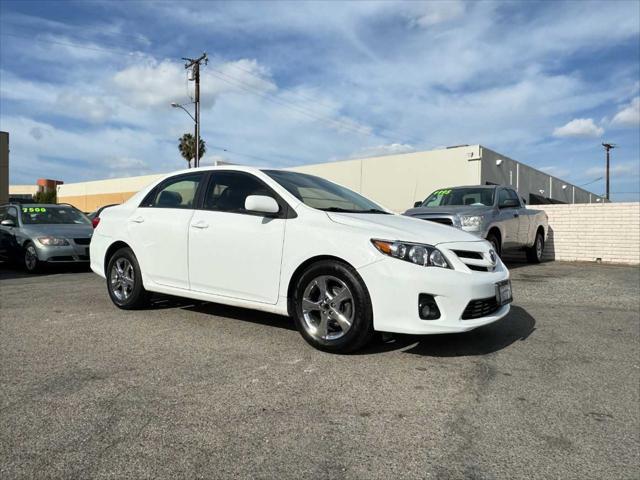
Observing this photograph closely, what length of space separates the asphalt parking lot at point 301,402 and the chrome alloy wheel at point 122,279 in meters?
0.50

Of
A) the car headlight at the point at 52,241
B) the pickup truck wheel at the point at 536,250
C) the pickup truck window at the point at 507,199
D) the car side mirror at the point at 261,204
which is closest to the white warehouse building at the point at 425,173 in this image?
the pickup truck wheel at the point at 536,250

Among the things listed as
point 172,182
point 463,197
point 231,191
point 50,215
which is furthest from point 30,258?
point 463,197

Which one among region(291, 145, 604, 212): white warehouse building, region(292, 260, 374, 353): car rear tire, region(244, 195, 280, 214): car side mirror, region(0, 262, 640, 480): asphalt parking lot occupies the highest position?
region(291, 145, 604, 212): white warehouse building

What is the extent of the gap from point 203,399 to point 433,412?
138 centimetres

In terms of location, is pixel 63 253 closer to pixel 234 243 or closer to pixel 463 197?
pixel 234 243

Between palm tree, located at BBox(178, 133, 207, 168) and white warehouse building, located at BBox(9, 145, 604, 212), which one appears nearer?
white warehouse building, located at BBox(9, 145, 604, 212)

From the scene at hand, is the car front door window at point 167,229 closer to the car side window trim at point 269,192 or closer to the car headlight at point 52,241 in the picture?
the car side window trim at point 269,192

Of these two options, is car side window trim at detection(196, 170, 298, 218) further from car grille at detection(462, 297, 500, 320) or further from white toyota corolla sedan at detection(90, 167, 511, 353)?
car grille at detection(462, 297, 500, 320)

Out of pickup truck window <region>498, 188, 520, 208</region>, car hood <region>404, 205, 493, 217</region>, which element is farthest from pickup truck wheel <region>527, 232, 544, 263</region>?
car hood <region>404, 205, 493, 217</region>

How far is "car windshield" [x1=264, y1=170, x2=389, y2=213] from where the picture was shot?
4.61m

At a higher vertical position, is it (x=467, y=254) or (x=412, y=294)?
(x=467, y=254)

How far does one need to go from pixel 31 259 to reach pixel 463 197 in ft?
28.2

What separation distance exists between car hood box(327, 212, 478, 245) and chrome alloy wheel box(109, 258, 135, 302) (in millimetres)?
2675

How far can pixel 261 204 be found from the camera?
4.33m
